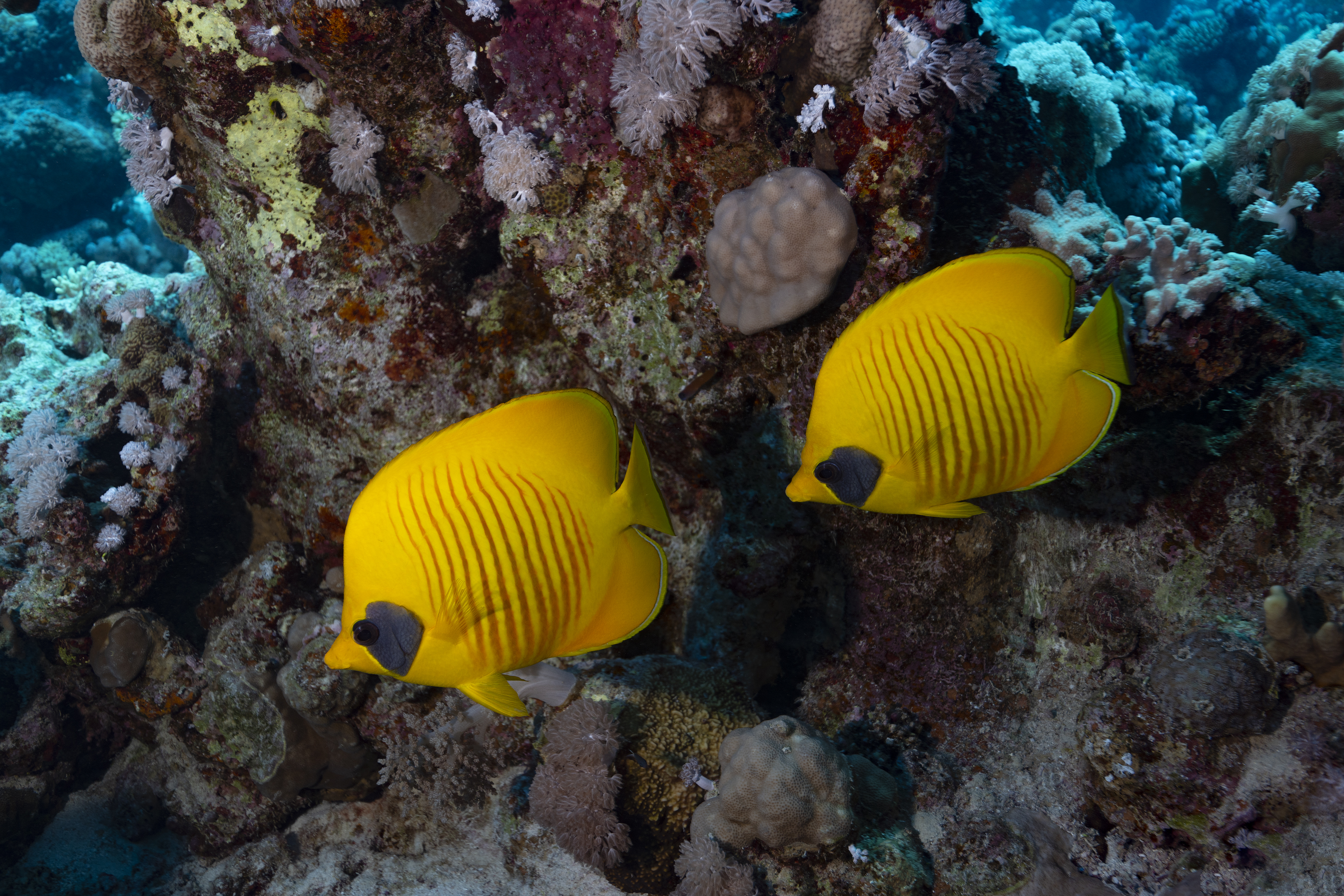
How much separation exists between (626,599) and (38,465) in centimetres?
465

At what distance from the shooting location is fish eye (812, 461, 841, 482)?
1.63 meters

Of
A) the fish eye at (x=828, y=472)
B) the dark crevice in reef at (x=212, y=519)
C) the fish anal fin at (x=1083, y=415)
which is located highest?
the fish anal fin at (x=1083, y=415)

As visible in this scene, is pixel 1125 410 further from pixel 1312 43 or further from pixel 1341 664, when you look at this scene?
pixel 1312 43

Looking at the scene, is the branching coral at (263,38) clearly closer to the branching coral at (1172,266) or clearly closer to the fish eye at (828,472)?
the fish eye at (828,472)

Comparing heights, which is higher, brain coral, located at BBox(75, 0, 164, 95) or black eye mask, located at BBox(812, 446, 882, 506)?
brain coral, located at BBox(75, 0, 164, 95)

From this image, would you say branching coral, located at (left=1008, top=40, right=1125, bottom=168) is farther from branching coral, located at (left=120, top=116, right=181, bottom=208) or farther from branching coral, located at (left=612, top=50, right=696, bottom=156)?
branching coral, located at (left=120, top=116, right=181, bottom=208)

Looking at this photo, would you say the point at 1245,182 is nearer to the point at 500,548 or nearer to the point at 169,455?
the point at 500,548

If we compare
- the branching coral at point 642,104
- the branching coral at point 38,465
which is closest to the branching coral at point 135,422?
the branching coral at point 38,465

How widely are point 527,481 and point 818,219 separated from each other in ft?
4.63

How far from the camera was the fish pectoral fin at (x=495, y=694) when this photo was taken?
1.69 meters

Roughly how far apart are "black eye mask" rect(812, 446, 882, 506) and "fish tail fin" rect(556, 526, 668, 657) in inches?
17.4

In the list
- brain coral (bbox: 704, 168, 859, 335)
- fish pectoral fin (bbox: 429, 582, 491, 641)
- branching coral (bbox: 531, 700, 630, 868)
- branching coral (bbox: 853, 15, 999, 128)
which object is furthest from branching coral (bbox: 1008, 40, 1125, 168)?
fish pectoral fin (bbox: 429, 582, 491, 641)

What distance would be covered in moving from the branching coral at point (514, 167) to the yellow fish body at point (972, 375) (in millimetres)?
2002

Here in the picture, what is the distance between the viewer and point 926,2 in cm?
255
